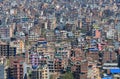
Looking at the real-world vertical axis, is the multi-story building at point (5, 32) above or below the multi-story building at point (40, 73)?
above

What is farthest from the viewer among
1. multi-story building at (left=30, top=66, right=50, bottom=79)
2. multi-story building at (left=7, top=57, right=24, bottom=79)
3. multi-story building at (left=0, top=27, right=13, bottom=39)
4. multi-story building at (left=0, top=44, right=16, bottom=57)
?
multi-story building at (left=0, top=27, right=13, bottom=39)

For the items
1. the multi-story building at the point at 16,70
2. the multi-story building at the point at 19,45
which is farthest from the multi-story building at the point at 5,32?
the multi-story building at the point at 16,70

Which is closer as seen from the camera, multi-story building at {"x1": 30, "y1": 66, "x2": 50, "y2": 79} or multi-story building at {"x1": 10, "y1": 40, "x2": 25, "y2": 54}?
multi-story building at {"x1": 30, "y1": 66, "x2": 50, "y2": 79}

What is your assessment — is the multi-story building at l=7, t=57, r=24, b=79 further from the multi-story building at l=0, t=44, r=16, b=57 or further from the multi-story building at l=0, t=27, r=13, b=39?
the multi-story building at l=0, t=27, r=13, b=39

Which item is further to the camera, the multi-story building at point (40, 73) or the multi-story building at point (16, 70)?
the multi-story building at point (16, 70)

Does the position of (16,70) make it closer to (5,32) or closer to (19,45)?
(19,45)

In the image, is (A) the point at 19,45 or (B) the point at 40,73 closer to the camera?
(B) the point at 40,73

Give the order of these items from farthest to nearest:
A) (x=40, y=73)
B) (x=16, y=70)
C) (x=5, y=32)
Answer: (x=5, y=32) < (x=16, y=70) < (x=40, y=73)

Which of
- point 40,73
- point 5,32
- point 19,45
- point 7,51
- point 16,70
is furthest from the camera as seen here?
point 5,32

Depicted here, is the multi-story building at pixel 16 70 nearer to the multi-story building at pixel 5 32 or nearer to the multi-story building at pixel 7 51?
the multi-story building at pixel 7 51

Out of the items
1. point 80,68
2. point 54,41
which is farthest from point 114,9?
point 80,68

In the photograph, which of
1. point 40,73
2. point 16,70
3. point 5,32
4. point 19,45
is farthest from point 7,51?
point 5,32

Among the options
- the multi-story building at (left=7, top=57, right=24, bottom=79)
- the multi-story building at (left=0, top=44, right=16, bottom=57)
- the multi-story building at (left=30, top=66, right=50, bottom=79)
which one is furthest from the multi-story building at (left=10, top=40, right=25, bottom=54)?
the multi-story building at (left=30, top=66, right=50, bottom=79)

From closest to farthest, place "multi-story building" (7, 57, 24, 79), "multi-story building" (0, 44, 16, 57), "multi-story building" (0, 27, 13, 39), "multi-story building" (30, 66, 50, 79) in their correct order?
"multi-story building" (30, 66, 50, 79) < "multi-story building" (7, 57, 24, 79) < "multi-story building" (0, 44, 16, 57) < "multi-story building" (0, 27, 13, 39)
